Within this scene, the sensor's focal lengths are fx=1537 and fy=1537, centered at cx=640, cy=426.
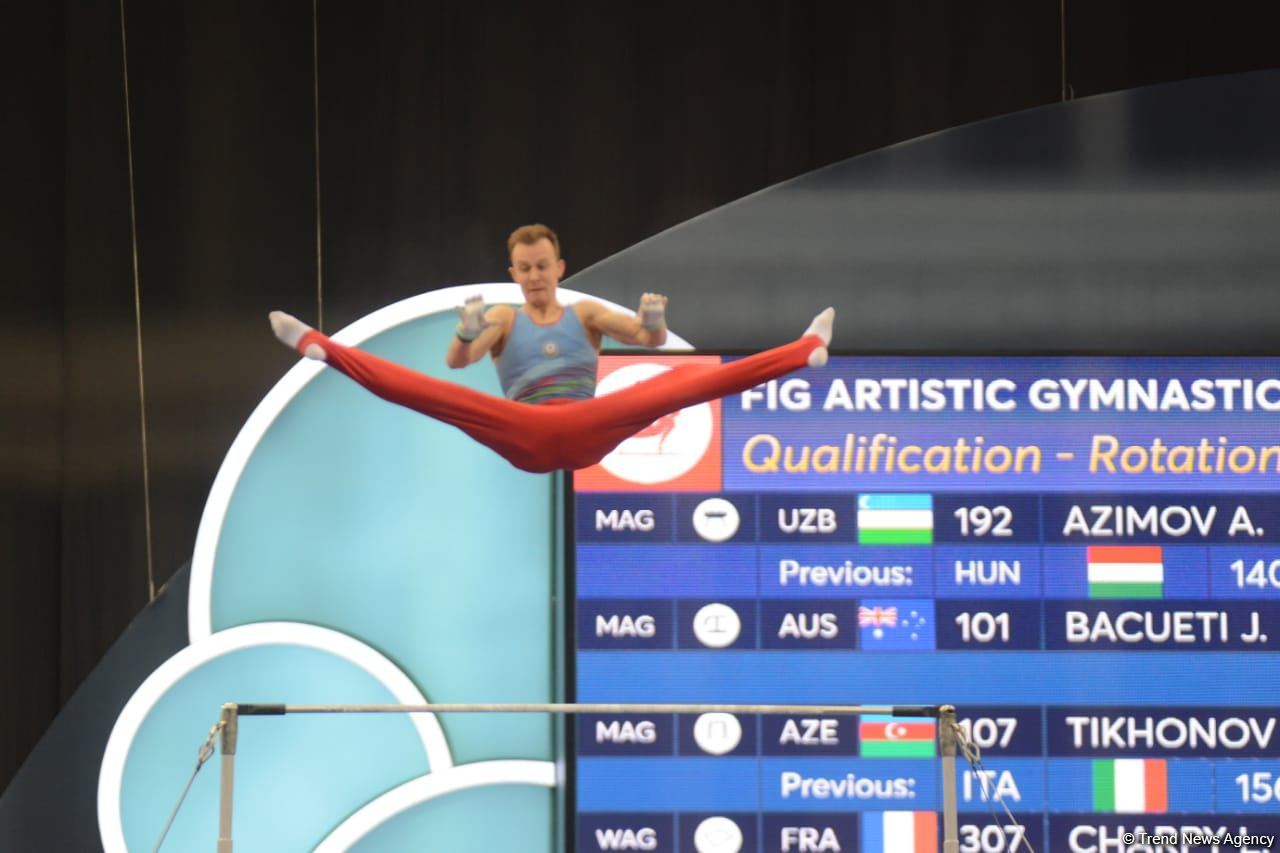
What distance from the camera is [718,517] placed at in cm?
418

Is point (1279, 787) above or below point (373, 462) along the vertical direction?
below

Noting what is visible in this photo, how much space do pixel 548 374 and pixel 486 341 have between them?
143mm

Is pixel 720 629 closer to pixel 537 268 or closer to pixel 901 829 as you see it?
pixel 901 829

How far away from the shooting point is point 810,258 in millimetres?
4438

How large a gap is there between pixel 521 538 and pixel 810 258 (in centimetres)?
116

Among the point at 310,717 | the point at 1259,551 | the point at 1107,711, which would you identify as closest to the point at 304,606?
the point at 310,717

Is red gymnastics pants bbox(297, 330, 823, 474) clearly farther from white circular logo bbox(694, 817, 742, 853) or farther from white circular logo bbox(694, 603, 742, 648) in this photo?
white circular logo bbox(694, 817, 742, 853)

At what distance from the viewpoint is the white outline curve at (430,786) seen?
13.8 feet

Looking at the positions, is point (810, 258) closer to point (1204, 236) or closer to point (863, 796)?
point (1204, 236)

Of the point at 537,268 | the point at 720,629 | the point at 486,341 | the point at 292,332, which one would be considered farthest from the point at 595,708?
the point at 292,332

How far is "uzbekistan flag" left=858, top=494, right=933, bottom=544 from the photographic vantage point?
4184 mm

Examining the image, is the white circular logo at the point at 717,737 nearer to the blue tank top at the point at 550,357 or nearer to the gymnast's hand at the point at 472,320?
the blue tank top at the point at 550,357

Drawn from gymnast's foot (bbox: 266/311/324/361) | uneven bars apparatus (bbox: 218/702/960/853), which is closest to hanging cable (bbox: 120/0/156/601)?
uneven bars apparatus (bbox: 218/702/960/853)

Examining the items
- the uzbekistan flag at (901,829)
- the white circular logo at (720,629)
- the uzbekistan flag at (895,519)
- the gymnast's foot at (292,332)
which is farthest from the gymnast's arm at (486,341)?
the uzbekistan flag at (901,829)
